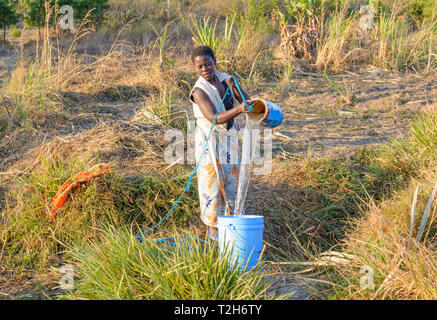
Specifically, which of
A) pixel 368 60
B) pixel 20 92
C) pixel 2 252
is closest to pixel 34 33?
pixel 20 92

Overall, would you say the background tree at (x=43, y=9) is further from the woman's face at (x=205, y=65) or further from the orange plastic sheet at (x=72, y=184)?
the woman's face at (x=205, y=65)

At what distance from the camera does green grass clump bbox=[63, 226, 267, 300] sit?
2.48 metres

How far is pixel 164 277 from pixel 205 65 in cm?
155

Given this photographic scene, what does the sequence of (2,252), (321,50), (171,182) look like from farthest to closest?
(321,50)
(171,182)
(2,252)

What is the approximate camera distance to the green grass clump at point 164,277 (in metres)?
2.48

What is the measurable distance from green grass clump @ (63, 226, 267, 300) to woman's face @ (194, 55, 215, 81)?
1266mm

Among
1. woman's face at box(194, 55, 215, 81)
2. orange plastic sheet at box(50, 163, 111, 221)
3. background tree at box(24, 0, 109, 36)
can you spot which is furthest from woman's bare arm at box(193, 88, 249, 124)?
background tree at box(24, 0, 109, 36)

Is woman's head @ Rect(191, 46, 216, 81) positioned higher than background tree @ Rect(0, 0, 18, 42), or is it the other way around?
background tree @ Rect(0, 0, 18, 42)

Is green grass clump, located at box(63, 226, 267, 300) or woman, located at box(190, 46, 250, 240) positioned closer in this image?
green grass clump, located at box(63, 226, 267, 300)

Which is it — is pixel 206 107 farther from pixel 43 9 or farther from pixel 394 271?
pixel 43 9

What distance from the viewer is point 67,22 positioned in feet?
29.0

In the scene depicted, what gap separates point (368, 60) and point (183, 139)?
12.0 ft

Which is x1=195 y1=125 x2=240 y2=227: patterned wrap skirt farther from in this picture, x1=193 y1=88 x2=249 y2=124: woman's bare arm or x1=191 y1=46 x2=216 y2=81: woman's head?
x1=191 y1=46 x2=216 y2=81: woman's head

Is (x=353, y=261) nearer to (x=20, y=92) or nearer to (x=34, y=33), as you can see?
(x=20, y=92)
